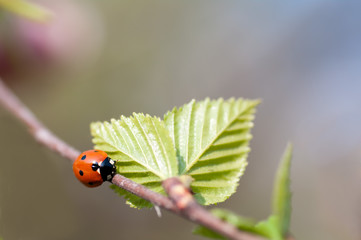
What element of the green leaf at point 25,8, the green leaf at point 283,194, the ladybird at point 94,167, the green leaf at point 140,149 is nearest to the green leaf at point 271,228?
the green leaf at point 283,194

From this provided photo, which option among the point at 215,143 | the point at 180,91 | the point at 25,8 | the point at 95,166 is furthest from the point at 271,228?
the point at 180,91

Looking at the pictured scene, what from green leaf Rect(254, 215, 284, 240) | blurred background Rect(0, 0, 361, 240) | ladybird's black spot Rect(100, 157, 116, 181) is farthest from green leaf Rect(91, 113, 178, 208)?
blurred background Rect(0, 0, 361, 240)

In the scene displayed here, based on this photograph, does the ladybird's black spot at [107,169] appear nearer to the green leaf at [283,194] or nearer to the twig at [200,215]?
the twig at [200,215]

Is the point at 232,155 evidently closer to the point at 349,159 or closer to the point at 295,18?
the point at 349,159

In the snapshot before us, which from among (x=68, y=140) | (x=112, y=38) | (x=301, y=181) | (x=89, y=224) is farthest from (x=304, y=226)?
(x=112, y=38)

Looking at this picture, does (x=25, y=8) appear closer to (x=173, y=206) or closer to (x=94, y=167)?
(x=94, y=167)

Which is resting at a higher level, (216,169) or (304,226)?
(304,226)
